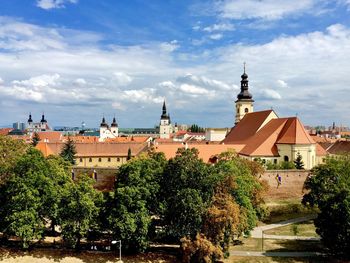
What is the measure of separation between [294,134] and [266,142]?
12.2ft

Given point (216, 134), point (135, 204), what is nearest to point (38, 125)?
point (216, 134)

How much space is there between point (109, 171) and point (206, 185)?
15286 mm

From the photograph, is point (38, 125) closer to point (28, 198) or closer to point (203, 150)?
point (203, 150)

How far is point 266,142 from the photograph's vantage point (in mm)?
53469

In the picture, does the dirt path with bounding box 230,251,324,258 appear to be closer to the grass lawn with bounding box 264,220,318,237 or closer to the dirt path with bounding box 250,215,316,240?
the dirt path with bounding box 250,215,316,240

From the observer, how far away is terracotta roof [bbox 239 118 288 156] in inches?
2073

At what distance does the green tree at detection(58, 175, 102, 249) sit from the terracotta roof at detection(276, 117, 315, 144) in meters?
30.0

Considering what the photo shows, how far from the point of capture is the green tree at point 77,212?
28750mm

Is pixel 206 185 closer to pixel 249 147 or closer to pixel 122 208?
pixel 122 208

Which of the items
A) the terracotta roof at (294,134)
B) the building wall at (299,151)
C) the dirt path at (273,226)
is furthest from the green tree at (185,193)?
the terracotta roof at (294,134)

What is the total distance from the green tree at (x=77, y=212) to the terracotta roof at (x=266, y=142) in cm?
2734

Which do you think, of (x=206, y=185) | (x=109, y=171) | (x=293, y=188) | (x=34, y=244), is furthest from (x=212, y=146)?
(x=34, y=244)

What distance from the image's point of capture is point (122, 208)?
2855cm

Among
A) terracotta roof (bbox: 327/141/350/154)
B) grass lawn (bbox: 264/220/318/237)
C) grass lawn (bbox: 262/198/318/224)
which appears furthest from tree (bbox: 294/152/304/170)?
terracotta roof (bbox: 327/141/350/154)
